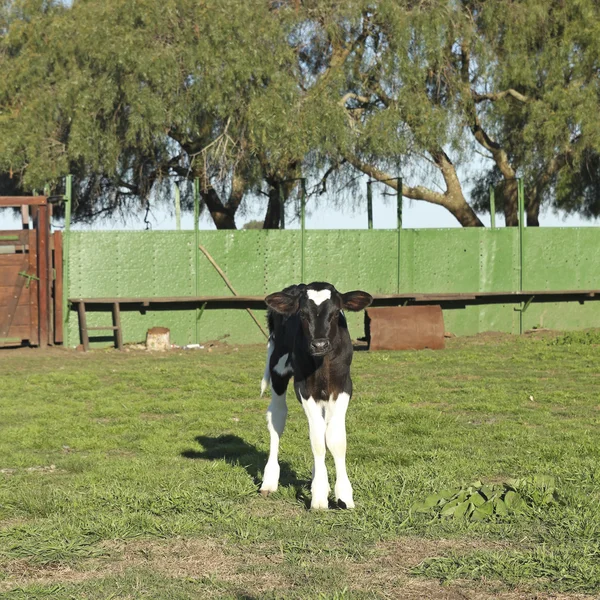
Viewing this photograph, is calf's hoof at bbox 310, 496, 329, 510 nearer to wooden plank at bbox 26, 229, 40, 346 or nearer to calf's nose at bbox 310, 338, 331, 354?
calf's nose at bbox 310, 338, 331, 354

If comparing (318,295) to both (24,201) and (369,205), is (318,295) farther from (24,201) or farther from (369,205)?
(369,205)

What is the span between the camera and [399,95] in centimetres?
2484

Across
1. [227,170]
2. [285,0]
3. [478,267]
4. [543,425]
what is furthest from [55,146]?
[543,425]

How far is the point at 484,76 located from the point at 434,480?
20.0m

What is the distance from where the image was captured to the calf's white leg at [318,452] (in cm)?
732

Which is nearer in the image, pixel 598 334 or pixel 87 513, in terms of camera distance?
pixel 87 513

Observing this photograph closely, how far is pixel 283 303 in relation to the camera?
8016mm

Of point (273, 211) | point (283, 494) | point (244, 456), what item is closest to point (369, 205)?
point (273, 211)

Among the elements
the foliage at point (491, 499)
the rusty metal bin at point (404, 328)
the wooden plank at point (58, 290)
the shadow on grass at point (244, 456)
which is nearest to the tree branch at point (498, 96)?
the rusty metal bin at point (404, 328)

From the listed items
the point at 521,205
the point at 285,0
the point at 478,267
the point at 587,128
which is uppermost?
the point at 285,0

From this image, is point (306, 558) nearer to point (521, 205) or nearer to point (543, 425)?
point (543, 425)

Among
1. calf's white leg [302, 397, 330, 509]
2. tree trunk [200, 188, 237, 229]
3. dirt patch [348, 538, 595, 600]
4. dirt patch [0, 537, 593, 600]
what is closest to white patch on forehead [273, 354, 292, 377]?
calf's white leg [302, 397, 330, 509]

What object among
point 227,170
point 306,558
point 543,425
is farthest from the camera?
point 227,170

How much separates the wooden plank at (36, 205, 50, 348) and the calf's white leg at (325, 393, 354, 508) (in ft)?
48.8
